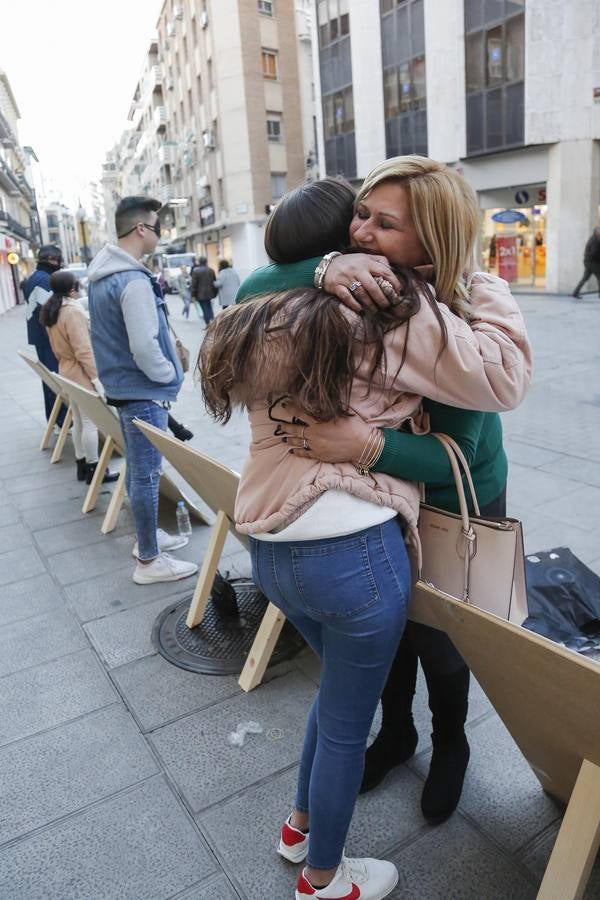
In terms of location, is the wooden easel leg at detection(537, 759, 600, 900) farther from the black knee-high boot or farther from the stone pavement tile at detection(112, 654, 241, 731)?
the stone pavement tile at detection(112, 654, 241, 731)

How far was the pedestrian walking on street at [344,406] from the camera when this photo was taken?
1.37 metres

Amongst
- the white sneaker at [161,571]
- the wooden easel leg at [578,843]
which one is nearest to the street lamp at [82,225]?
the white sneaker at [161,571]

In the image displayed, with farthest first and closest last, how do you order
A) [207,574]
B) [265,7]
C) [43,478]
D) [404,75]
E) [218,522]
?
1. [265,7]
2. [404,75]
3. [43,478]
4. [207,574]
5. [218,522]

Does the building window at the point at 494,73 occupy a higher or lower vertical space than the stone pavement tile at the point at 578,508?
higher

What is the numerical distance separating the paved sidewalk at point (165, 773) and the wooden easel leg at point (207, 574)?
0.26m

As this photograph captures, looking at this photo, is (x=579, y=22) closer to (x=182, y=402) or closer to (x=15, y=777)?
(x=182, y=402)

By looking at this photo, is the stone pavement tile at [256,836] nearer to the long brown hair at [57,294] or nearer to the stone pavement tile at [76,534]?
the stone pavement tile at [76,534]

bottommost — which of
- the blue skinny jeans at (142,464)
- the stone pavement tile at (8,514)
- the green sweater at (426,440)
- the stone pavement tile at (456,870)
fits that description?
the stone pavement tile at (8,514)

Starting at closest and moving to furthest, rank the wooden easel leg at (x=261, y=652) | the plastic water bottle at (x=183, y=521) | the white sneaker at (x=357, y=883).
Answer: the white sneaker at (x=357, y=883)
the wooden easel leg at (x=261, y=652)
the plastic water bottle at (x=183, y=521)

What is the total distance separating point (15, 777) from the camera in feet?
7.93

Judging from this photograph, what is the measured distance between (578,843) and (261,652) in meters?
1.54

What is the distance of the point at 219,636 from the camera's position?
328cm

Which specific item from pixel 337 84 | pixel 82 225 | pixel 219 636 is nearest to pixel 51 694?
pixel 219 636

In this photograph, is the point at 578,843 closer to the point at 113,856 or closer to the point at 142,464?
the point at 113,856
